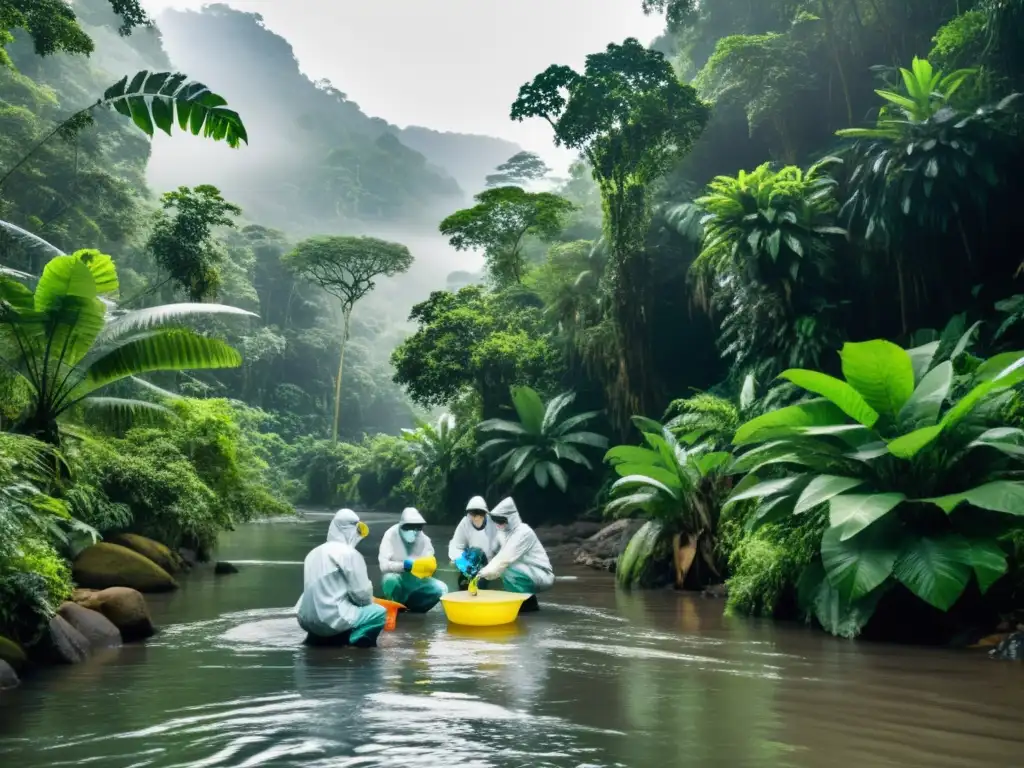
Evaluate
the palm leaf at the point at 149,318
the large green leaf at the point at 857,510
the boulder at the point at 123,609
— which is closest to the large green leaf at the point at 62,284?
the palm leaf at the point at 149,318

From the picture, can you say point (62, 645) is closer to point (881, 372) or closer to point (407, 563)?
point (407, 563)

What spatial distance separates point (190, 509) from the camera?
508 inches

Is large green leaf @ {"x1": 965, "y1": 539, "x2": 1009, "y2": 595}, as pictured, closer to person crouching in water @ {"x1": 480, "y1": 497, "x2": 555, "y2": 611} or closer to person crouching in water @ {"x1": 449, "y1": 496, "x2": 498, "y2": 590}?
person crouching in water @ {"x1": 480, "y1": 497, "x2": 555, "y2": 611}

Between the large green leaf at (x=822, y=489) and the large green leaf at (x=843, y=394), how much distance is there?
1.61ft

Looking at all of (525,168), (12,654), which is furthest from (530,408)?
(525,168)

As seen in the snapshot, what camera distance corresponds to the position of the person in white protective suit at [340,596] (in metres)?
6.77

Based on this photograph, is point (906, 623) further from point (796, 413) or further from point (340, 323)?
point (340, 323)

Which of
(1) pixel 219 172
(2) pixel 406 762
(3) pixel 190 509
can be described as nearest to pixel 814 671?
(2) pixel 406 762

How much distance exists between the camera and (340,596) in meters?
6.84

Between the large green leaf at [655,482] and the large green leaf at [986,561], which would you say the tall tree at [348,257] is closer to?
the large green leaf at [655,482]

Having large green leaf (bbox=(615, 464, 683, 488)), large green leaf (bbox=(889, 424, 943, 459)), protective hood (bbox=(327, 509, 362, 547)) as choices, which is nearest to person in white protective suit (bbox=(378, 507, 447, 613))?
protective hood (bbox=(327, 509, 362, 547))

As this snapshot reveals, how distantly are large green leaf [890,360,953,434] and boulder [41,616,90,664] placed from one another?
6396mm

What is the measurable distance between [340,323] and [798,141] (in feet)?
146

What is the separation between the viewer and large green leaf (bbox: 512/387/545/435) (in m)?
22.7
